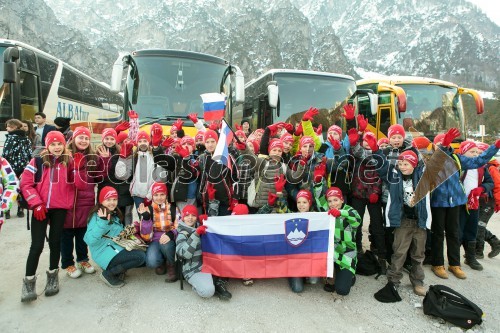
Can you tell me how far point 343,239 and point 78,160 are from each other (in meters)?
3.29

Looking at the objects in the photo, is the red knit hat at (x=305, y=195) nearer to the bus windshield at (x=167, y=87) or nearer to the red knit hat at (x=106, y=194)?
the red knit hat at (x=106, y=194)

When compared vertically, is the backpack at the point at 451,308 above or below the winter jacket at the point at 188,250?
below

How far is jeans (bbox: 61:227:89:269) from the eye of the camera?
13.9 feet

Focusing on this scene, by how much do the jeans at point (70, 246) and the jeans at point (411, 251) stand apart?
385cm

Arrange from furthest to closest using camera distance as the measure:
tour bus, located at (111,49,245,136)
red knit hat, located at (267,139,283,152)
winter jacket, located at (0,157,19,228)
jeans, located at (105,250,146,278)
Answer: tour bus, located at (111,49,245,136) → red knit hat, located at (267,139,283,152) → jeans, located at (105,250,146,278) → winter jacket, located at (0,157,19,228)

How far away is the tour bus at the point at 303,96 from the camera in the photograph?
8.20 metres

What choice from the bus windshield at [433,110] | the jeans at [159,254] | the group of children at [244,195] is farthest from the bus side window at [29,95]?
the bus windshield at [433,110]

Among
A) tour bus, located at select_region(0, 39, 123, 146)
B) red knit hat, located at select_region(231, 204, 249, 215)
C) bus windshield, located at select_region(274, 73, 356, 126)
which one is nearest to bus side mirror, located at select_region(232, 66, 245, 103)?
bus windshield, located at select_region(274, 73, 356, 126)

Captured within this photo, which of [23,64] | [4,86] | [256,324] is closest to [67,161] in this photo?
[256,324]

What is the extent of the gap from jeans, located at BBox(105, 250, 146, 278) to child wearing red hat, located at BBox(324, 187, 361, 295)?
228 cm

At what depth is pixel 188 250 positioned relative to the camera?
395 cm

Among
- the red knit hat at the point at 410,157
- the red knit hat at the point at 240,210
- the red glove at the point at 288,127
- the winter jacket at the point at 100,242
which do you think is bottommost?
the winter jacket at the point at 100,242

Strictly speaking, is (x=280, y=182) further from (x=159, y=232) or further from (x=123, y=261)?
(x=123, y=261)

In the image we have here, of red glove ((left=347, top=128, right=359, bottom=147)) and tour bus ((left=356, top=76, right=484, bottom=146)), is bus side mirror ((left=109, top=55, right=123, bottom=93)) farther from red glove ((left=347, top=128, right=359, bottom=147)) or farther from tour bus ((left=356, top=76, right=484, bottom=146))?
tour bus ((left=356, top=76, right=484, bottom=146))
